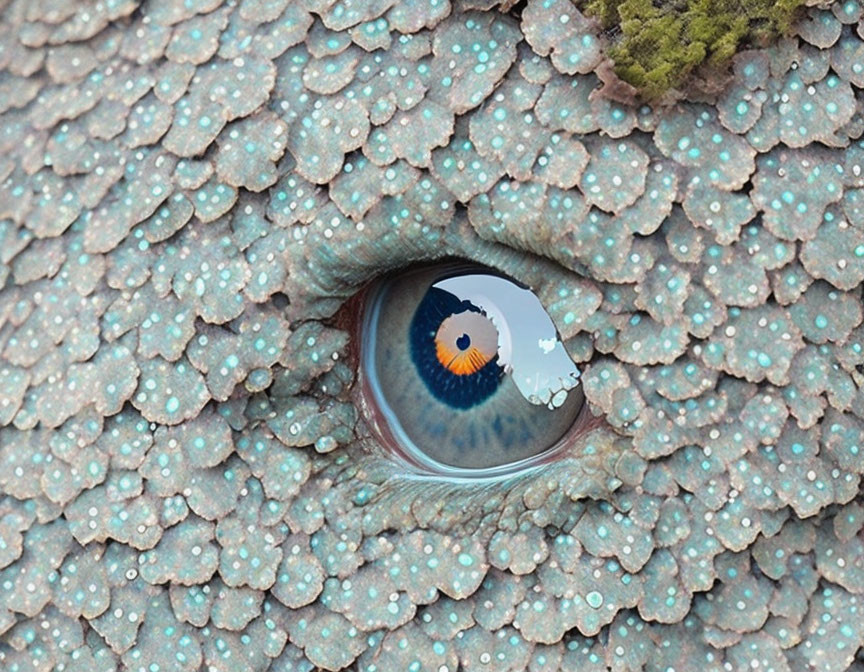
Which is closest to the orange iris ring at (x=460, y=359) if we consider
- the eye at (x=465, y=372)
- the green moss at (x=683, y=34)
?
the eye at (x=465, y=372)

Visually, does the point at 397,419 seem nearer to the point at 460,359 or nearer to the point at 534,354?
the point at 460,359

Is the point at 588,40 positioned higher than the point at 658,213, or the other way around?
the point at 588,40

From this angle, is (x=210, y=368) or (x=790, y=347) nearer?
(x=790, y=347)

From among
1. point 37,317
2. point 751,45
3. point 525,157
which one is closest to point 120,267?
point 37,317

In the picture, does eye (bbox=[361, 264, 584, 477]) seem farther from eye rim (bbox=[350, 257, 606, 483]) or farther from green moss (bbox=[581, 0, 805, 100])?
green moss (bbox=[581, 0, 805, 100])

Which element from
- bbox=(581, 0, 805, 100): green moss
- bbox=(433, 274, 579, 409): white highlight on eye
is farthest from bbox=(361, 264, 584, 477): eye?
bbox=(581, 0, 805, 100): green moss

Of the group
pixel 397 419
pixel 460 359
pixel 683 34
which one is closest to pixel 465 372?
pixel 460 359

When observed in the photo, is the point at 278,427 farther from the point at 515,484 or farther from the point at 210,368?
the point at 515,484
